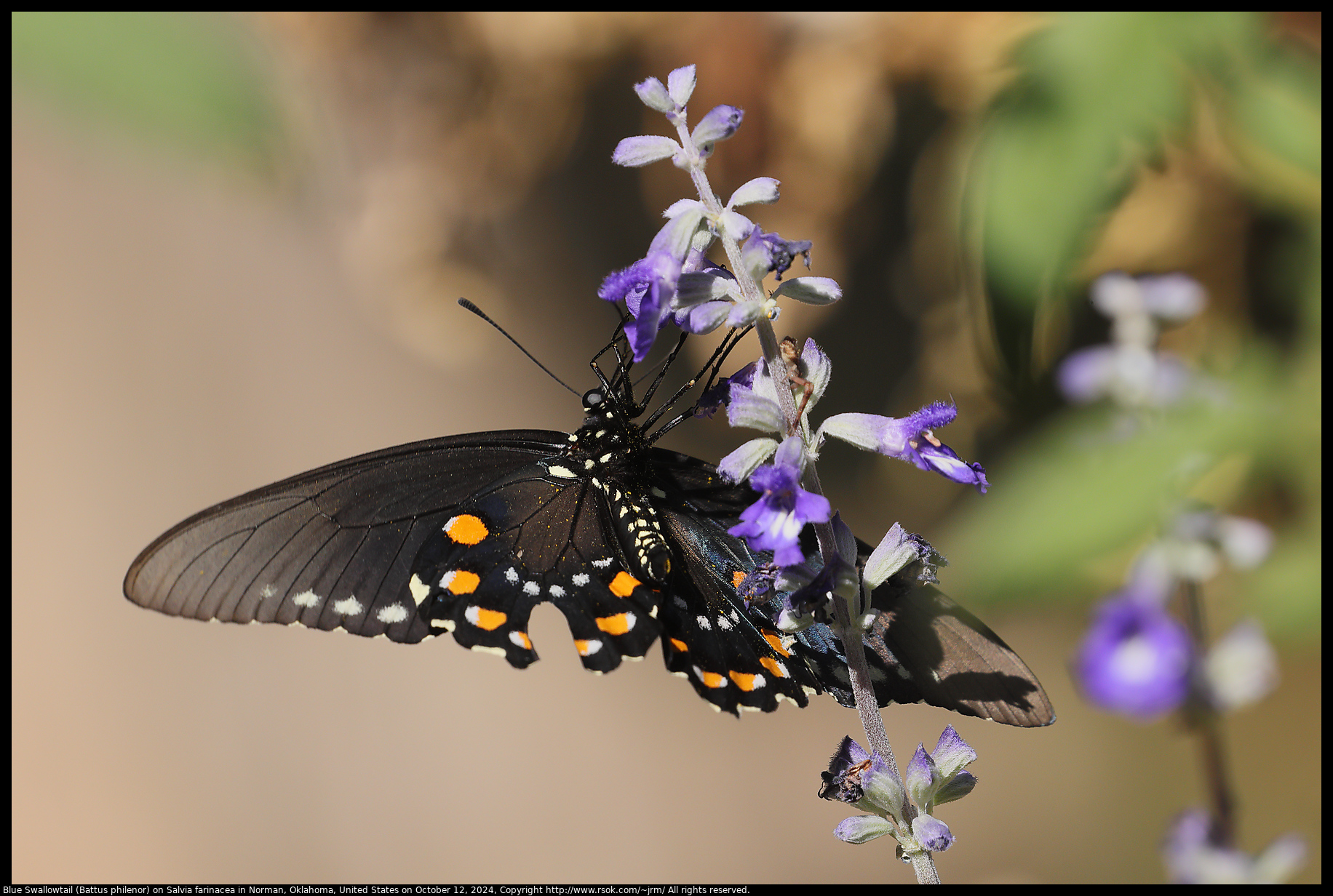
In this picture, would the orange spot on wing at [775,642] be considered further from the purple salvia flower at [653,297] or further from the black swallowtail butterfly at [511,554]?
the purple salvia flower at [653,297]

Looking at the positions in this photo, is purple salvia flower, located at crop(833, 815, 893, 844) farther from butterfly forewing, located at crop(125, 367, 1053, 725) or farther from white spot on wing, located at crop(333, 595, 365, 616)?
white spot on wing, located at crop(333, 595, 365, 616)

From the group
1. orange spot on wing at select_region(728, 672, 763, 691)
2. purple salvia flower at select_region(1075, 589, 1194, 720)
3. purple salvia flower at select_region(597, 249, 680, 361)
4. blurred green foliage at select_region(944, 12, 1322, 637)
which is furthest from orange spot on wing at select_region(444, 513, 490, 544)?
purple salvia flower at select_region(1075, 589, 1194, 720)

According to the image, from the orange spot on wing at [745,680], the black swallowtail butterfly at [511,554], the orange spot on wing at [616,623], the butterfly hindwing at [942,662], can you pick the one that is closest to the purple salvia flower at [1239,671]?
the butterfly hindwing at [942,662]

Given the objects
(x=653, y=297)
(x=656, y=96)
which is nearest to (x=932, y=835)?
(x=653, y=297)

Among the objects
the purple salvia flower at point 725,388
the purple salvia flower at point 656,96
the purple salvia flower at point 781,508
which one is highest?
the purple salvia flower at point 656,96

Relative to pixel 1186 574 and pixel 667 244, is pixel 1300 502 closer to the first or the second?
pixel 1186 574

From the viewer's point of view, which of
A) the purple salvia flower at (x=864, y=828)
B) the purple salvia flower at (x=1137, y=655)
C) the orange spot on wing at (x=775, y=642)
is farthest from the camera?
the orange spot on wing at (x=775, y=642)

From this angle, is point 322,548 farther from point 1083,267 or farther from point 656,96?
point 1083,267
